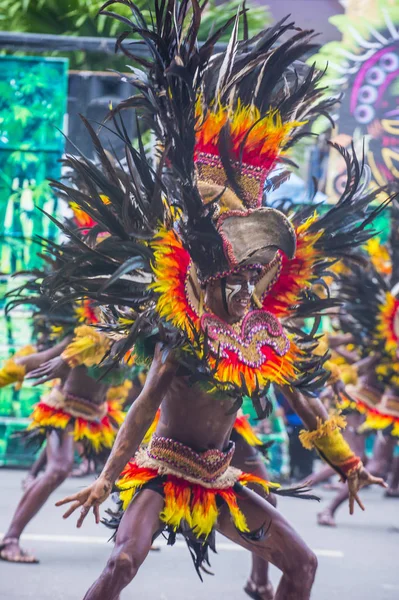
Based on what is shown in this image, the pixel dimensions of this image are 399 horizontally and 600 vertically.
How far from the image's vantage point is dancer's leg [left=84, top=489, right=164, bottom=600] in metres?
3.12

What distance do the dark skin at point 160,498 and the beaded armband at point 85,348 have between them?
1.47m

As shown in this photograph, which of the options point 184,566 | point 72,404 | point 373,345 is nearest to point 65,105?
point 373,345

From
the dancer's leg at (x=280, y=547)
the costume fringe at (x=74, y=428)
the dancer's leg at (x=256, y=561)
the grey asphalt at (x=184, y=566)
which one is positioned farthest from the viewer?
the costume fringe at (x=74, y=428)

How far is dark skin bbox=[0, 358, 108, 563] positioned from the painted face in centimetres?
153

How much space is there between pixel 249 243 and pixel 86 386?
236cm

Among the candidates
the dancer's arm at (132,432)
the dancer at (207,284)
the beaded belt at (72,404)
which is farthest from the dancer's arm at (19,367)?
the dancer's arm at (132,432)

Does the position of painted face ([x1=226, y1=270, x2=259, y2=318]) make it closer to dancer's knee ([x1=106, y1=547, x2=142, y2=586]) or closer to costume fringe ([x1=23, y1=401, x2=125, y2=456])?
dancer's knee ([x1=106, y1=547, x2=142, y2=586])

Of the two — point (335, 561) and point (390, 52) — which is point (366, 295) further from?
point (390, 52)

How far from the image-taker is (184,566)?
5.35m

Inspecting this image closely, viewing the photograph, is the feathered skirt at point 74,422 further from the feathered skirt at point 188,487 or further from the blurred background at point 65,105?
the feathered skirt at point 188,487

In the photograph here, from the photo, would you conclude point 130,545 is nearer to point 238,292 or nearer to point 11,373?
point 238,292

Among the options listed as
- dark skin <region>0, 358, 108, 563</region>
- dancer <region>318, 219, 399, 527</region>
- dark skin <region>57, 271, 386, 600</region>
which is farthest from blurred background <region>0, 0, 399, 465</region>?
dark skin <region>57, 271, 386, 600</region>

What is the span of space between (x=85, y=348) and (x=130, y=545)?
1981mm

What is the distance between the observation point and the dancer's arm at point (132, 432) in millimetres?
3037
